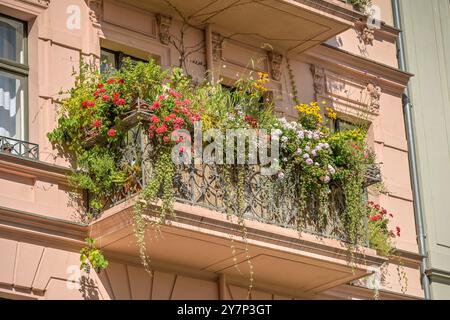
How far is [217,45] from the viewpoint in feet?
59.6

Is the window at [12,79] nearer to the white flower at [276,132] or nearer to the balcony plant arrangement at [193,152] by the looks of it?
the balcony plant arrangement at [193,152]

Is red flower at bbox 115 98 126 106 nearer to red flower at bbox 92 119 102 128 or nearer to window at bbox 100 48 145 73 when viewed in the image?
red flower at bbox 92 119 102 128

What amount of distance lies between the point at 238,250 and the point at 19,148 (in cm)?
282

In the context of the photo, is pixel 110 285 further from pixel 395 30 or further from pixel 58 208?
pixel 395 30

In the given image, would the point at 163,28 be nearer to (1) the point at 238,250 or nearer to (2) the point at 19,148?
(2) the point at 19,148

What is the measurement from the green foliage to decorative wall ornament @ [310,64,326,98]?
16.1 feet

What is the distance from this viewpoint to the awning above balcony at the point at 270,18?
17703mm

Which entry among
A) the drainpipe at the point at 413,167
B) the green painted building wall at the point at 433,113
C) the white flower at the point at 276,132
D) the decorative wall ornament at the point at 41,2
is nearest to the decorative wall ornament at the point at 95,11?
the decorative wall ornament at the point at 41,2

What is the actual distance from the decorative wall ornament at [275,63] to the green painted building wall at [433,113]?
270cm

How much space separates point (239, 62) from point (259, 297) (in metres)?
3.27

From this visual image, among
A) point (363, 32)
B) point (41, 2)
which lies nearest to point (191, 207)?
point (41, 2)

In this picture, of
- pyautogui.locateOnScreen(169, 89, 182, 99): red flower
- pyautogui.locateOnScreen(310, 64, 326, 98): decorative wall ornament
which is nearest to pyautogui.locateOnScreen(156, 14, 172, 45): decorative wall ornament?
pyautogui.locateOnScreen(169, 89, 182, 99): red flower

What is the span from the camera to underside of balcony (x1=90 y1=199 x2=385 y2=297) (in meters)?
15.4

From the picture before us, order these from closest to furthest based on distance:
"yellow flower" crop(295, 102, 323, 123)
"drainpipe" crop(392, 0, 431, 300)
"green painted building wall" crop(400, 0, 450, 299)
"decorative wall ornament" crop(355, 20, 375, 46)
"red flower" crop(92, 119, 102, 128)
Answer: "red flower" crop(92, 119, 102, 128), "yellow flower" crop(295, 102, 323, 123), "drainpipe" crop(392, 0, 431, 300), "green painted building wall" crop(400, 0, 450, 299), "decorative wall ornament" crop(355, 20, 375, 46)
